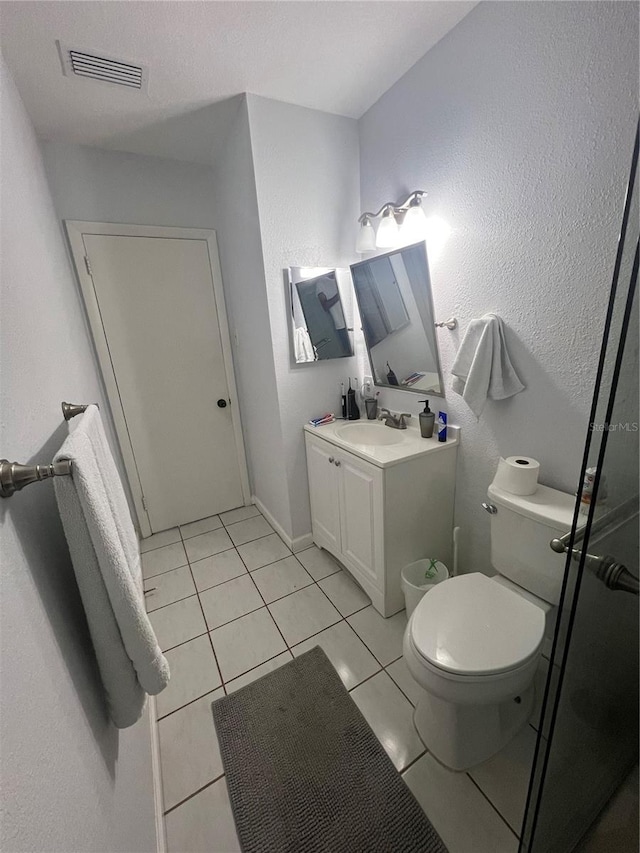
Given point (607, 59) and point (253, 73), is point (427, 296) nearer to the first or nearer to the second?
point (607, 59)

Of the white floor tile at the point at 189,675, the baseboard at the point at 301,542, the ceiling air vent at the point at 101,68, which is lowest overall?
the white floor tile at the point at 189,675

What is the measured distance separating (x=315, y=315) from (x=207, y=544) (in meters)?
1.70

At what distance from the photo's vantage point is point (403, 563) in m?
1.67

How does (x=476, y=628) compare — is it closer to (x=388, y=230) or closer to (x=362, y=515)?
(x=362, y=515)

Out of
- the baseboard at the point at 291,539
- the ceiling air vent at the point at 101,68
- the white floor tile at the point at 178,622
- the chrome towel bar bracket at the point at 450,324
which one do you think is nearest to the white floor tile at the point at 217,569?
the white floor tile at the point at 178,622

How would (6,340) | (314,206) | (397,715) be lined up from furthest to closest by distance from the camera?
(314,206), (397,715), (6,340)

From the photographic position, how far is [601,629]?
810 mm

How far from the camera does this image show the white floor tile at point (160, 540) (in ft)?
7.90

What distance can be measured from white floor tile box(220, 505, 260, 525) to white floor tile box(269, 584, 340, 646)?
0.94m

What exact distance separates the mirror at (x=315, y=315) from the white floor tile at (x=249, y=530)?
1274 millimetres

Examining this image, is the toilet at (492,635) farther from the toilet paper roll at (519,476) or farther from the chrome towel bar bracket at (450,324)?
the chrome towel bar bracket at (450,324)

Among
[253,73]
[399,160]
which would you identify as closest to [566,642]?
[399,160]

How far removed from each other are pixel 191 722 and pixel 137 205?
2.67 m

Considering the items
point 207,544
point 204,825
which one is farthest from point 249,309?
point 204,825
